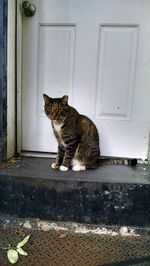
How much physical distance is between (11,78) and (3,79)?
0.43ft

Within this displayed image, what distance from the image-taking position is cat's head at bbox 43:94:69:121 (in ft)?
5.08

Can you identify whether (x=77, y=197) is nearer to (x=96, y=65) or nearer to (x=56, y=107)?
(x=56, y=107)

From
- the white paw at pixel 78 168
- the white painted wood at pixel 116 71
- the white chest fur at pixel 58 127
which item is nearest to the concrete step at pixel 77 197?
the white paw at pixel 78 168

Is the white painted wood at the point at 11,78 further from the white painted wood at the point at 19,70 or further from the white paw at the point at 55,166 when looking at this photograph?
the white paw at the point at 55,166

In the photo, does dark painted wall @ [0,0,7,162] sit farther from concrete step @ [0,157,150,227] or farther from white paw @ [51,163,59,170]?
white paw @ [51,163,59,170]

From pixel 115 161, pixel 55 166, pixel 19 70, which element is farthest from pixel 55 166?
pixel 19 70

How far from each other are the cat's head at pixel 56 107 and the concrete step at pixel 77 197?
301mm

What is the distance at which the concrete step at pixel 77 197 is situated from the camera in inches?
58.6

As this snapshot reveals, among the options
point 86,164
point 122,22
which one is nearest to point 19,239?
point 86,164

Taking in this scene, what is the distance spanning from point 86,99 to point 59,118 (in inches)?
11.1


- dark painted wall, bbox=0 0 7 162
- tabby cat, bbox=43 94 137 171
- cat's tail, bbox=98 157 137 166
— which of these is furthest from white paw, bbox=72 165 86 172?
dark painted wall, bbox=0 0 7 162

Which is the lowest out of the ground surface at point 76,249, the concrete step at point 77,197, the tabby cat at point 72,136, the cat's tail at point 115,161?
the ground surface at point 76,249

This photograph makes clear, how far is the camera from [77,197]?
1506 mm

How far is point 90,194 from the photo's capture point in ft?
4.91
